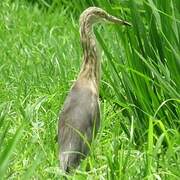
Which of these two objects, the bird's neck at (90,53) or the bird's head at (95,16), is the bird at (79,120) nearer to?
the bird's neck at (90,53)

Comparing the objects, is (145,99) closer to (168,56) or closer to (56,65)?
(168,56)

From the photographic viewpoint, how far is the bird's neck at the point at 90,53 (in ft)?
17.2

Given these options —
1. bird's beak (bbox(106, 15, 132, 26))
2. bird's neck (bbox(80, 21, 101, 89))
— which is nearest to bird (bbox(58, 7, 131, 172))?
bird's neck (bbox(80, 21, 101, 89))

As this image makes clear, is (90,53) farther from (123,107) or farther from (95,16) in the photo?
(123,107)

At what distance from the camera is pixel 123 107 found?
5414 mm

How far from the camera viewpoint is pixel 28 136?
548 cm

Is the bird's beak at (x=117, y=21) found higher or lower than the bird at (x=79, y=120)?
higher

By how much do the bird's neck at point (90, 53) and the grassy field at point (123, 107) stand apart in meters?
0.06

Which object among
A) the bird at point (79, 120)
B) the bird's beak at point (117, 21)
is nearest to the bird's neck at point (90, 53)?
the bird at point (79, 120)

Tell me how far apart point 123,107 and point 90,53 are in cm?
36

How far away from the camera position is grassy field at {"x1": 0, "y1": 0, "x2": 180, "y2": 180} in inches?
178

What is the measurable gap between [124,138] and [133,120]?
0.34 ft

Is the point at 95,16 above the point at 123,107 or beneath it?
above

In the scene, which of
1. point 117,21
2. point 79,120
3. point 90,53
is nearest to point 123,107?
point 90,53
